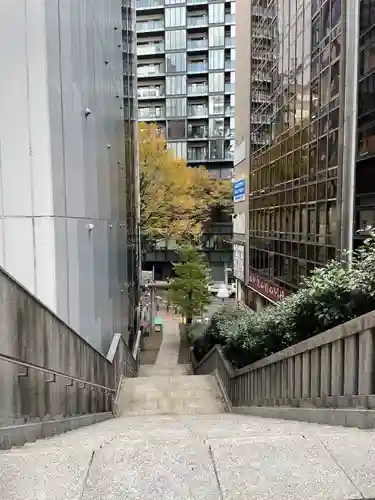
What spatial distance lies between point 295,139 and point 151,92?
37.6 m

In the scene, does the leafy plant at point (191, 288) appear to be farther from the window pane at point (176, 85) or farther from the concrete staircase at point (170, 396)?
the window pane at point (176, 85)

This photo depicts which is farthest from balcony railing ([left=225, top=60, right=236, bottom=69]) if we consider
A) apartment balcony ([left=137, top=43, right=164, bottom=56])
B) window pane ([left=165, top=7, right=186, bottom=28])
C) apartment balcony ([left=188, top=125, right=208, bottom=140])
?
apartment balcony ([left=137, top=43, right=164, bottom=56])

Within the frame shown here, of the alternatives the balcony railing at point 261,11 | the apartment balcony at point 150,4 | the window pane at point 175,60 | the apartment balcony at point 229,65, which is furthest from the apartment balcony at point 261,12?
the apartment balcony at point 150,4

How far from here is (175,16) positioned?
52.0 m

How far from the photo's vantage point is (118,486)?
228cm

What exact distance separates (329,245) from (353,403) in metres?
12.5

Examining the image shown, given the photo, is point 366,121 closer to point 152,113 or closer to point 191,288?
point 191,288

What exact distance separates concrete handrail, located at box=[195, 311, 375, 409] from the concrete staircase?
2222mm

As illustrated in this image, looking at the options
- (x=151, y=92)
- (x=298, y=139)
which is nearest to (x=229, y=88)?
(x=151, y=92)

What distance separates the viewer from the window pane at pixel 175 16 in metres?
51.9

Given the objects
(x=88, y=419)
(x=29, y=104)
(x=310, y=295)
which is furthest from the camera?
(x=88, y=419)

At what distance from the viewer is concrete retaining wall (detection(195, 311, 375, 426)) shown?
13.0 feet

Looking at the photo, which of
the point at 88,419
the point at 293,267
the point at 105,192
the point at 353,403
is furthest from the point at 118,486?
the point at 293,267

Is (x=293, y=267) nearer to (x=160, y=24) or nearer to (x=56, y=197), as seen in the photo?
(x=56, y=197)
